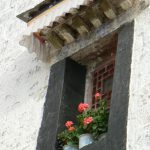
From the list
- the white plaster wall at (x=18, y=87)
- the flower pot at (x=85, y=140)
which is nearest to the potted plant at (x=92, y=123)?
the flower pot at (x=85, y=140)

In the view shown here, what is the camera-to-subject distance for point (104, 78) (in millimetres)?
9031

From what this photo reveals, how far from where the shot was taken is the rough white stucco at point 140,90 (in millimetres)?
7523

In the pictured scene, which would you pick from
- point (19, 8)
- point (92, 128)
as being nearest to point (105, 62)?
point (92, 128)

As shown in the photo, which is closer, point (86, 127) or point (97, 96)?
point (86, 127)

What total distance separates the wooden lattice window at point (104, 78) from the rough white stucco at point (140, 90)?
2.27 feet

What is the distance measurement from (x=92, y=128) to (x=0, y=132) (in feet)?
5.93

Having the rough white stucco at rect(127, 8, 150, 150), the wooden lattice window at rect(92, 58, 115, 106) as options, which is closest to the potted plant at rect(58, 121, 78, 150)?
the wooden lattice window at rect(92, 58, 115, 106)

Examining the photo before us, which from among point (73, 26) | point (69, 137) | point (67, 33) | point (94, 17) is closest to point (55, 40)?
point (67, 33)

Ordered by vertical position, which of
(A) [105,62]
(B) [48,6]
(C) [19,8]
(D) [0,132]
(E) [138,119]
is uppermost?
(C) [19,8]

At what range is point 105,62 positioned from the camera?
9.18m

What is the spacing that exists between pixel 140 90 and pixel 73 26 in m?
1.71

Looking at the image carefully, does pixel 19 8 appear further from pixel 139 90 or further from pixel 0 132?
pixel 139 90

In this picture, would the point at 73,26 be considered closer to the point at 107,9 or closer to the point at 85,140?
the point at 107,9

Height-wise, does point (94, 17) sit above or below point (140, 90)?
above
